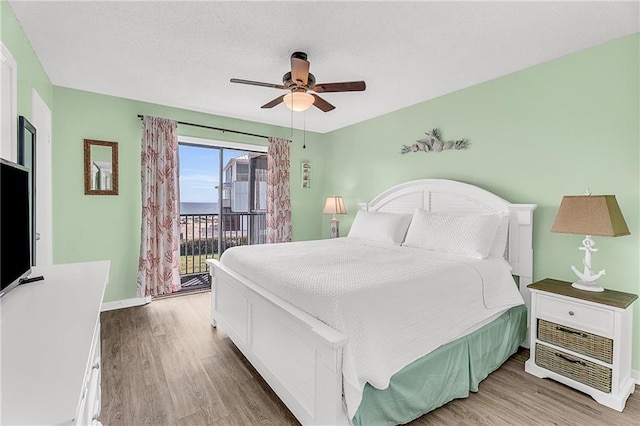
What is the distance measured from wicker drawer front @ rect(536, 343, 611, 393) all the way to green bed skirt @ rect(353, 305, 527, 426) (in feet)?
0.84

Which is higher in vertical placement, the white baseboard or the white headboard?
the white headboard

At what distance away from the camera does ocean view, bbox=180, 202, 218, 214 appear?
190 inches

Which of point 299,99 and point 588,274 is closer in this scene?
point 588,274

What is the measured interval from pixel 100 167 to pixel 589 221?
4705 millimetres

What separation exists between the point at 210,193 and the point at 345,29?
3.36m

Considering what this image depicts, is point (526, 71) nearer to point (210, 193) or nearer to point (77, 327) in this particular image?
point (77, 327)

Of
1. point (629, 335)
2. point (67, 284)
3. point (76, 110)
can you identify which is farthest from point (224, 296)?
point (629, 335)

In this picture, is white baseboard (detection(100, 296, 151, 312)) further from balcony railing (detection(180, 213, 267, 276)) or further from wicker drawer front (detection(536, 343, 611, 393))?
wicker drawer front (detection(536, 343, 611, 393))

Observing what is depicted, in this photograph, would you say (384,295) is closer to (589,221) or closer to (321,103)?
(589,221)

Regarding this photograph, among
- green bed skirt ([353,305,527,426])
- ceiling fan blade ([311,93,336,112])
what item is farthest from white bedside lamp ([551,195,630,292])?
ceiling fan blade ([311,93,336,112])

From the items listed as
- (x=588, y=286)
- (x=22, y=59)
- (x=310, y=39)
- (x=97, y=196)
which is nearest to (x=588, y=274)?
(x=588, y=286)

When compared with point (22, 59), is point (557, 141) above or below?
below

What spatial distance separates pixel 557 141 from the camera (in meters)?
2.64

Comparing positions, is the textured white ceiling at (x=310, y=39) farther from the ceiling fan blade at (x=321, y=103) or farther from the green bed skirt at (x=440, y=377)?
the green bed skirt at (x=440, y=377)
